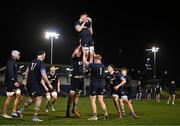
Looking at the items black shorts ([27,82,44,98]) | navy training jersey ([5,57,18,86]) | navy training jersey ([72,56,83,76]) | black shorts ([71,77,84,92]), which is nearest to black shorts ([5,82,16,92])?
navy training jersey ([5,57,18,86])

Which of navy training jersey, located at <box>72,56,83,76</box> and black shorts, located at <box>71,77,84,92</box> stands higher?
navy training jersey, located at <box>72,56,83,76</box>

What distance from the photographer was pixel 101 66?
1689 centimetres

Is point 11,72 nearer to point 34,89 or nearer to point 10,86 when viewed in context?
point 10,86

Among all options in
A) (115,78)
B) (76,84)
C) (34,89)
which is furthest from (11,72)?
(115,78)

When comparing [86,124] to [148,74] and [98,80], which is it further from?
[148,74]

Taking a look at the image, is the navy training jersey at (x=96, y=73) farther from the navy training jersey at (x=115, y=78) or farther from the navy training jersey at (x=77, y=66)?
the navy training jersey at (x=115, y=78)

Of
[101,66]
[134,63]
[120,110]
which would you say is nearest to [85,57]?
[101,66]

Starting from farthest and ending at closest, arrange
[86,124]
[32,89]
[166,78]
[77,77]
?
1. [166,78]
2. [77,77]
3. [32,89]
4. [86,124]

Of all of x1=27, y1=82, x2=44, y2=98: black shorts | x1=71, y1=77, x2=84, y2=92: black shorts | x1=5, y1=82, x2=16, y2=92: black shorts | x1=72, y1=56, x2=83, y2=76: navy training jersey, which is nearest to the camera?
x1=27, y1=82, x2=44, y2=98: black shorts

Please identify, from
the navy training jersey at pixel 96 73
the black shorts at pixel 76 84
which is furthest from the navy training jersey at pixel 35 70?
the black shorts at pixel 76 84

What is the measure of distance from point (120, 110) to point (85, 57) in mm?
3548

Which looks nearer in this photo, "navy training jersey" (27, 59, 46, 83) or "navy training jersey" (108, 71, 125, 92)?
"navy training jersey" (27, 59, 46, 83)

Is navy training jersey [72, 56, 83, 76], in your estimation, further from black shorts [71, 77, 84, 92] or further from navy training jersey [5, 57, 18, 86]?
navy training jersey [5, 57, 18, 86]

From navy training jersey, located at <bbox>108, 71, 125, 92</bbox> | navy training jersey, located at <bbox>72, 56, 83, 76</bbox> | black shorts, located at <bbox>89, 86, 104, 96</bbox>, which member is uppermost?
navy training jersey, located at <bbox>72, 56, 83, 76</bbox>
